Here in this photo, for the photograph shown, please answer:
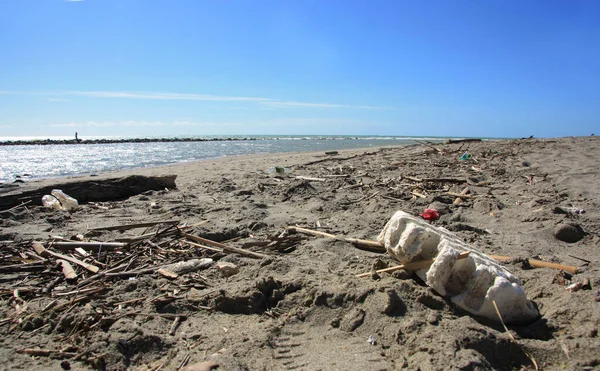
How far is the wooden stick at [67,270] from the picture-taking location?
3.36 m

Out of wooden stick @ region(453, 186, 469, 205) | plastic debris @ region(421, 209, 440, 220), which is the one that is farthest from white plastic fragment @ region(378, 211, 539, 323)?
wooden stick @ region(453, 186, 469, 205)

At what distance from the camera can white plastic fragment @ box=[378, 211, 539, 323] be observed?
250 cm

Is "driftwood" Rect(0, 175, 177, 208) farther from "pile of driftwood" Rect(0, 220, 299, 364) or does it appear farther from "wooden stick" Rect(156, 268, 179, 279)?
"wooden stick" Rect(156, 268, 179, 279)

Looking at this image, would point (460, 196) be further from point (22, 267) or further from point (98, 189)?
point (98, 189)

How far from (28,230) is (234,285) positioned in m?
3.80

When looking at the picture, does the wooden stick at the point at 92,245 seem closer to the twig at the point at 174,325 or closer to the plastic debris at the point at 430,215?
the twig at the point at 174,325

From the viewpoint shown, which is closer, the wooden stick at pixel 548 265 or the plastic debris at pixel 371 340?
the plastic debris at pixel 371 340

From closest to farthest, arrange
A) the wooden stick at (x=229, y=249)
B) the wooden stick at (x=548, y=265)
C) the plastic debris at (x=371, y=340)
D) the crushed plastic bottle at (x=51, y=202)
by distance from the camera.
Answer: the plastic debris at (x=371, y=340) < the wooden stick at (x=548, y=265) < the wooden stick at (x=229, y=249) < the crushed plastic bottle at (x=51, y=202)

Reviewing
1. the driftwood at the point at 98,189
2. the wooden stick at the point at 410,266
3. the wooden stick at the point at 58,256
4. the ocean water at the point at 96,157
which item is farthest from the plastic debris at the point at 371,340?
the ocean water at the point at 96,157

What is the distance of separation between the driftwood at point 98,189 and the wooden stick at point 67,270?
374cm

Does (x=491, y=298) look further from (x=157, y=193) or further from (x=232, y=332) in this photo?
(x=157, y=193)

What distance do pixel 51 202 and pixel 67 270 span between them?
3767 millimetres

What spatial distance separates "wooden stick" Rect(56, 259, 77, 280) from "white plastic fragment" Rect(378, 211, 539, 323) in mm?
2953

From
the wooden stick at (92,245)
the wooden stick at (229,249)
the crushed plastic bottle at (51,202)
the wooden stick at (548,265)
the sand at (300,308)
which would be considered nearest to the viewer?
the sand at (300,308)
